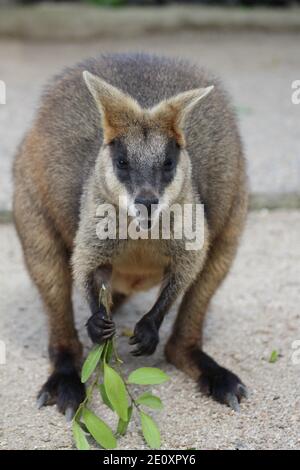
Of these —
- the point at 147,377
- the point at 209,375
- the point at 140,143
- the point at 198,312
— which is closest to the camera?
the point at 140,143

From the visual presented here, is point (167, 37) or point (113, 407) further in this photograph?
point (167, 37)

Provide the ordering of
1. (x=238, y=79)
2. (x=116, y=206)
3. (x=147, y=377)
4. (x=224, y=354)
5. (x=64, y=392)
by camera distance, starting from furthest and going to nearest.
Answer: (x=238, y=79), (x=224, y=354), (x=64, y=392), (x=116, y=206), (x=147, y=377)

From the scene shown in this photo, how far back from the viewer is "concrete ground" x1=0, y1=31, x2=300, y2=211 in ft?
23.3

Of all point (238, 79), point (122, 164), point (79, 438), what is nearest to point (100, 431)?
point (79, 438)

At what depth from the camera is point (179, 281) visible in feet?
13.7

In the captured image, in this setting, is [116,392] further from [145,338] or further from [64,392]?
[64,392]

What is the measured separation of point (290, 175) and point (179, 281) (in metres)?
2.85

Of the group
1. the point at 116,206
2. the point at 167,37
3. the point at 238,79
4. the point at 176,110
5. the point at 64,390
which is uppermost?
the point at 167,37

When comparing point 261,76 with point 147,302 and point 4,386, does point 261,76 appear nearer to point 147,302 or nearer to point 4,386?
point 147,302

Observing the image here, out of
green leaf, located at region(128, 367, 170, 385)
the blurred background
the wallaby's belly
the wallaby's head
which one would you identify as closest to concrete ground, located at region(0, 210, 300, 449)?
green leaf, located at region(128, 367, 170, 385)

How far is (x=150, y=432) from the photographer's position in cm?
380

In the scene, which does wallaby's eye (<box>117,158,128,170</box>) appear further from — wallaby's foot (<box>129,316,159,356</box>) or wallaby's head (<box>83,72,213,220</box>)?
wallaby's foot (<box>129,316,159,356</box>)

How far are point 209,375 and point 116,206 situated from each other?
99 centimetres
